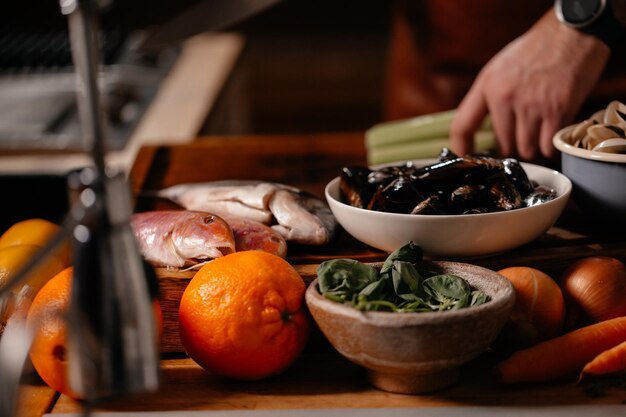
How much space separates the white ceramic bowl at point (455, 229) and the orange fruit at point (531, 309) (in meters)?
0.06

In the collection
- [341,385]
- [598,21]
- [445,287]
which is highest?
[598,21]

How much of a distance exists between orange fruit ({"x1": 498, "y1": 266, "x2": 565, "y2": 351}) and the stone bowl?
0.24ft

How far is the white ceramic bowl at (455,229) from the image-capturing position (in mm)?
911

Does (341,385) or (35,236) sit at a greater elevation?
(35,236)

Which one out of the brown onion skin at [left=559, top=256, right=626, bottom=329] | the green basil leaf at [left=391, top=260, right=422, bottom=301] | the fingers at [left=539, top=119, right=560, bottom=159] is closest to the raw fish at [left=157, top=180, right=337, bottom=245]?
the green basil leaf at [left=391, top=260, right=422, bottom=301]

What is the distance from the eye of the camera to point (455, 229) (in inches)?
35.9

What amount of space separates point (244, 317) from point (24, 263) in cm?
29

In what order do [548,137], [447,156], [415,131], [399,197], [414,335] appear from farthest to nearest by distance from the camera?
1. [415,131]
2. [548,137]
3. [447,156]
4. [399,197]
5. [414,335]

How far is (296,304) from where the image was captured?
84 centimetres

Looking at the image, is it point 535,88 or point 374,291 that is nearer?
point 374,291

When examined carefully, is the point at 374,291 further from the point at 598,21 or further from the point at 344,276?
the point at 598,21

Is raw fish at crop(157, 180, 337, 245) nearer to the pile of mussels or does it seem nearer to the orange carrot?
the pile of mussels

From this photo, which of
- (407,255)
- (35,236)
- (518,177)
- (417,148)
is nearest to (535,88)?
(417,148)

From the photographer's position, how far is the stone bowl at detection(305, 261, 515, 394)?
2.45 feet
